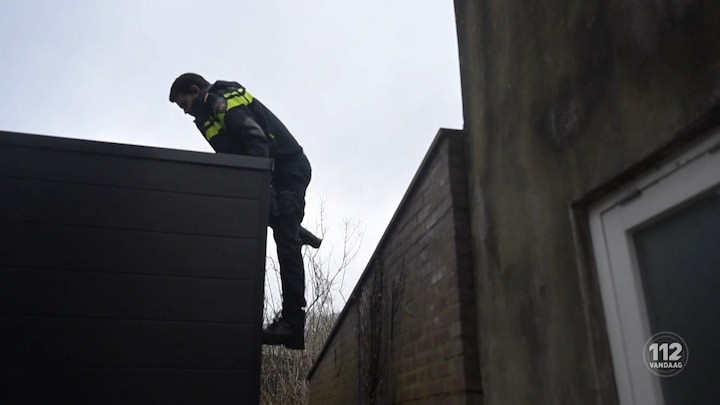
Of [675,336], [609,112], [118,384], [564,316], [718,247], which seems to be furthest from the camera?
[118,384]

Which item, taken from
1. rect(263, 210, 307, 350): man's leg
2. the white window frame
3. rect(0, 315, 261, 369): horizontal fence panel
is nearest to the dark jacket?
rect(263, 210, 307, 350): man's leg

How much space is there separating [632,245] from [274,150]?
258 centimetres

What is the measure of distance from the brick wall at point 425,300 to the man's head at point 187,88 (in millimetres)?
1687

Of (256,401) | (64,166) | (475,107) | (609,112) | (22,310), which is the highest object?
(475,107)

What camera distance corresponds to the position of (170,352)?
2.76 m

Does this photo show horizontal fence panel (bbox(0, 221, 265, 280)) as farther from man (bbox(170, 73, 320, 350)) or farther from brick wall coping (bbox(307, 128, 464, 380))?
brick wall coping (bbox(307, 128, 464, 380))

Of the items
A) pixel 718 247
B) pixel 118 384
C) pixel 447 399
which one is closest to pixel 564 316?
pixel 718 247

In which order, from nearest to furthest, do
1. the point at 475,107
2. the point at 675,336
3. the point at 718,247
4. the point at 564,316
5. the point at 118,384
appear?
the point at 718,247 → the point at 675,336 → the point at 564,316 → the point at 118,384 → the point at 475,107

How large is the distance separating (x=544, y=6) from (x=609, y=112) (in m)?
0.74

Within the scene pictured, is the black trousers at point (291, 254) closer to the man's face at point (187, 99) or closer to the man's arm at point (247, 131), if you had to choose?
the man's arm at point (247, 131)

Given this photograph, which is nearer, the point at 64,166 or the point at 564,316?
the point at 564,316

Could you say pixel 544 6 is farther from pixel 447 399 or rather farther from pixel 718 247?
pixel 447 399

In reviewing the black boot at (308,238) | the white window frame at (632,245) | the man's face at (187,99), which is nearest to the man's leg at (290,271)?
the black boot at (308,238)

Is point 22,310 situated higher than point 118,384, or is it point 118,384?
point 22,310
